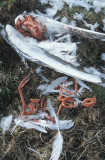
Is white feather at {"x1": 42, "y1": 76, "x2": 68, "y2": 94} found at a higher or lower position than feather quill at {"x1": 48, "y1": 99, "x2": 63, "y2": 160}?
higher

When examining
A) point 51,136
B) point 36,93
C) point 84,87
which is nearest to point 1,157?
point 51,136

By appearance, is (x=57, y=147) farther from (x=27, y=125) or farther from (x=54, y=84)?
(x=54, y=84)

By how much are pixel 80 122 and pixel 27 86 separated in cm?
85

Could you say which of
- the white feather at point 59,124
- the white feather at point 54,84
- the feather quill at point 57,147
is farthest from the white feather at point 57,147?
the white feather at point 54,84

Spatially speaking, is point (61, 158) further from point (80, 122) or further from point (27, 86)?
point (27, 86)

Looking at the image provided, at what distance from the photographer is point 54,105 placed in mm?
3521

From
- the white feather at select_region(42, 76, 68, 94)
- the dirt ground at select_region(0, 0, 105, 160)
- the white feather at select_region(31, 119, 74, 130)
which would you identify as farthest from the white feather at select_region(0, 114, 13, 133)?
the white feather at select_region(42, 76, 68, 94)

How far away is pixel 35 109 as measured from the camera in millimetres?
3465

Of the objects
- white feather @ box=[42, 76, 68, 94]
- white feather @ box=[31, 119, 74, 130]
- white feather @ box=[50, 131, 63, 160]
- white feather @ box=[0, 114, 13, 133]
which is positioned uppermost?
white feather @ box=[42, 76, 68, 94]

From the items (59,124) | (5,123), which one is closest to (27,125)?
(5,123)

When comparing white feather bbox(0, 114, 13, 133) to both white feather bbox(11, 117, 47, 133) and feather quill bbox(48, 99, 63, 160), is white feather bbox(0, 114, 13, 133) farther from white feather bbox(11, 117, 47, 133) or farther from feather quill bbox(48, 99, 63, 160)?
feather quill bbox(48, 99, 63, 160)

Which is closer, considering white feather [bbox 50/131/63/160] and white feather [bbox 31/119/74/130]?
white feather [bbox 50/131/63/160]

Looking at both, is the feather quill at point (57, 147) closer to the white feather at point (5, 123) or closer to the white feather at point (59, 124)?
the white feather at point (59, 124)

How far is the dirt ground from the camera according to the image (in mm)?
3312
